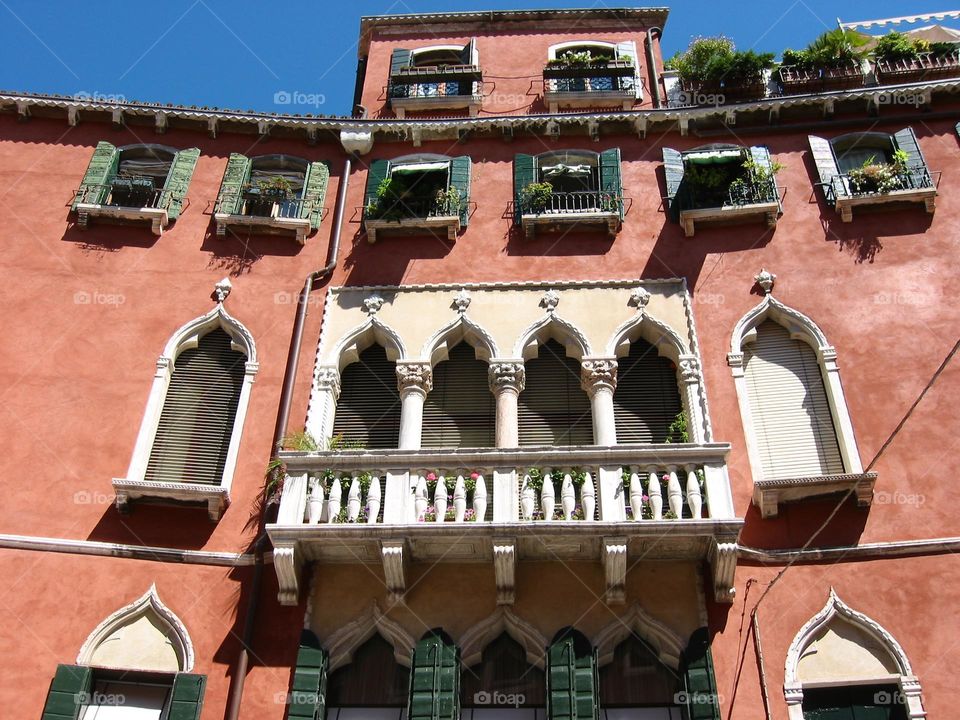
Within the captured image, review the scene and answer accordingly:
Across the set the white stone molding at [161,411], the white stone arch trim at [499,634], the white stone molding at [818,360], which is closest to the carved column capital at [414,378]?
the white stone molding at [161,411]

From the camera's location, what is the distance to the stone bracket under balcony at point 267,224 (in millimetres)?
15406

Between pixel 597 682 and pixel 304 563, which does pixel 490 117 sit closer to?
pixel 304 563

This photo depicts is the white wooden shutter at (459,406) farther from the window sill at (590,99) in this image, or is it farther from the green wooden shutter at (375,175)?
the window sill at (590,99)


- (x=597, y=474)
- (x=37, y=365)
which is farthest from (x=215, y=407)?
(x=597, y=474)

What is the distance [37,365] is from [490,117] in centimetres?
816

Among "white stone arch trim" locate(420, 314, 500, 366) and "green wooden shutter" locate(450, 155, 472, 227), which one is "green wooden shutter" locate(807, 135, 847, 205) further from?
"white stone arch trim" locate(420, 314, 500, 366)

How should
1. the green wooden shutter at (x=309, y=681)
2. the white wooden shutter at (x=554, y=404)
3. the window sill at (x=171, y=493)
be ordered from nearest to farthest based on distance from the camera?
the green wooden shutter at (x=309, y=681)
the window sill at (x=171, y=493)
the white wooden shutter at (x=554, y=404)

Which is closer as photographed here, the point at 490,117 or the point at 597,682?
the point at 597,682

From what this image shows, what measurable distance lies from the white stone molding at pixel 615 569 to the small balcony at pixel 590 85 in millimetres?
9565

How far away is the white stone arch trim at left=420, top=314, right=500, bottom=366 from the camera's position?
1386 centimetres

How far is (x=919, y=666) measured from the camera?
10.5 metres

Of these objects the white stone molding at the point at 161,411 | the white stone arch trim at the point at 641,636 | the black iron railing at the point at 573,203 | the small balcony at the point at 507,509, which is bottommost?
the white stone arch trim at the point at 641,636

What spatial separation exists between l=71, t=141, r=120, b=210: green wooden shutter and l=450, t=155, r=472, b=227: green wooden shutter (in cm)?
560

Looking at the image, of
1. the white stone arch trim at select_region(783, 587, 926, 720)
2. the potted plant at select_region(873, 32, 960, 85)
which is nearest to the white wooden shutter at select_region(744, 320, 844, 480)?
the white stone arch trim at select_region(783, 587, 926, 720)
